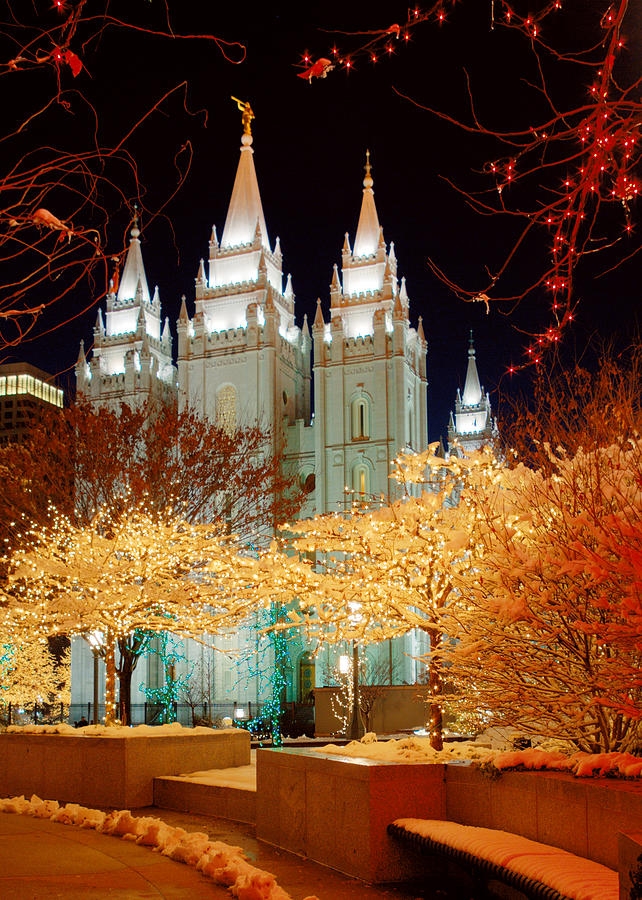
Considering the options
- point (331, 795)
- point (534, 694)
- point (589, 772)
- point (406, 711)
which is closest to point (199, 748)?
point (331, 795)

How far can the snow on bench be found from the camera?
558 cm

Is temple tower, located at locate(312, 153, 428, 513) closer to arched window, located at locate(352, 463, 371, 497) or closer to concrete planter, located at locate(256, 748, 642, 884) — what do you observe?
arched window, located at locate(352, 463, 371, 497)

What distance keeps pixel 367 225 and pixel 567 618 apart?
6005 cm

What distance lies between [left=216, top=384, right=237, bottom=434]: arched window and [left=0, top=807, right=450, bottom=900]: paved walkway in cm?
5209

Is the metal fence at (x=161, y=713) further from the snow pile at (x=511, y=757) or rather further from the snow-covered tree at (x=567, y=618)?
the snow-covered tree at (x=567, y=618)

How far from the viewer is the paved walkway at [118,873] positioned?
7.02m

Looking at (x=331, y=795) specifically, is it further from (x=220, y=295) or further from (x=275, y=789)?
(x=220, y=295)

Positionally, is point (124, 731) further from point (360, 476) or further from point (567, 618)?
point (360, 476)

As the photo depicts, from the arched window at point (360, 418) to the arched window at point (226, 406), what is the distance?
7.95 metres

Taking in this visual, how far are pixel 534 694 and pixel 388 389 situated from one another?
2066 inches

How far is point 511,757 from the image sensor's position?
24.8ft

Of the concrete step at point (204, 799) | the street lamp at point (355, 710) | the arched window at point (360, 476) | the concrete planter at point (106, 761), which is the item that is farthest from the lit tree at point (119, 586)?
the arched window at point (360, 476)

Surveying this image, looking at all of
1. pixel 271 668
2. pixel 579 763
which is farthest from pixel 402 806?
pixel 271 668

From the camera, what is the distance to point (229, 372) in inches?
2491
